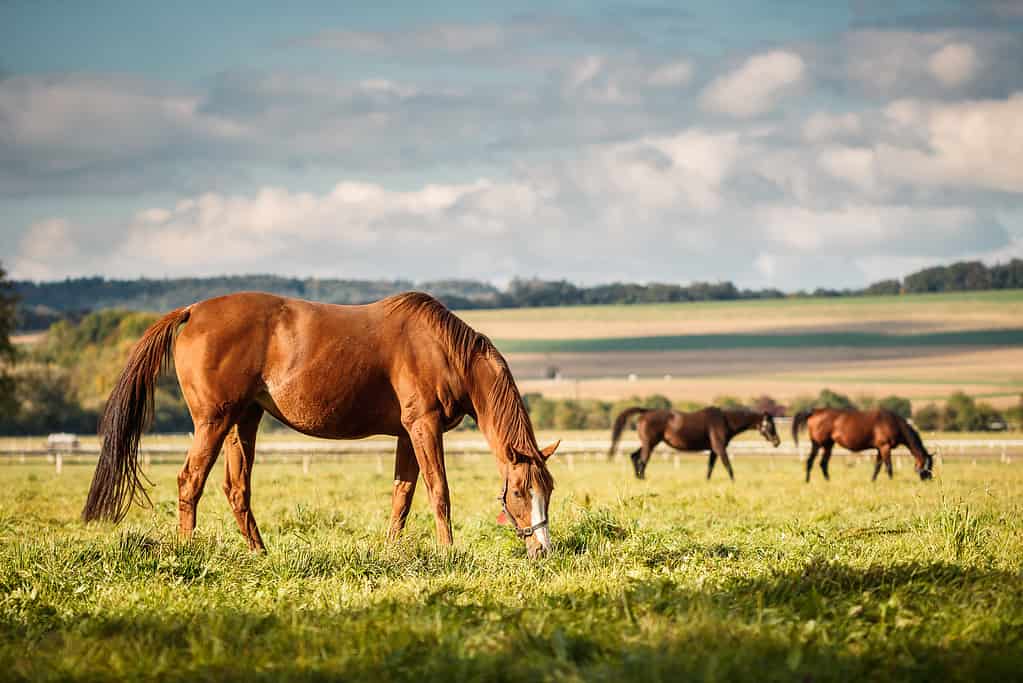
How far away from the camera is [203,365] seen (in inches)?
431

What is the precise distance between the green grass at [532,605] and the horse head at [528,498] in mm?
281

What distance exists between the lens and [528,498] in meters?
10.5

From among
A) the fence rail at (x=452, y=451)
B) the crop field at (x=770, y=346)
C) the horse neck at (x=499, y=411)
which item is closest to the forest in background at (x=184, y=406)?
the crop field at (x=770, y=346)

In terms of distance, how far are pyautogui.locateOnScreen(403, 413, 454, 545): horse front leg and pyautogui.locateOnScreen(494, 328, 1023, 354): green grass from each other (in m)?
90.8

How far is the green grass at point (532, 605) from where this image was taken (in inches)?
234

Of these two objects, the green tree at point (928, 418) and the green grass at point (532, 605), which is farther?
the green tree at point (928, 418)

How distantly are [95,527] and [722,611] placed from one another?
9613 mm

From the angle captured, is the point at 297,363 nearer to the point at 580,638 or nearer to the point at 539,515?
the point at 539,515

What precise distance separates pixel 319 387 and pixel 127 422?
2008 millimetres

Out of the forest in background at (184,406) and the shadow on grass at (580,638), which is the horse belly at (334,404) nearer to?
the shadow on grass at (580,638)

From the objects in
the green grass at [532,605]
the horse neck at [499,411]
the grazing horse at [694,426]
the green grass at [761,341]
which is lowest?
the grazing horse at [694,426]

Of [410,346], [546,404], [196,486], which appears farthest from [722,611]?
Answer: [546,404]

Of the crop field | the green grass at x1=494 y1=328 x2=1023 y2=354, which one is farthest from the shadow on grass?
the green grass at x1=494 y1=328 x2=1023 y2=354

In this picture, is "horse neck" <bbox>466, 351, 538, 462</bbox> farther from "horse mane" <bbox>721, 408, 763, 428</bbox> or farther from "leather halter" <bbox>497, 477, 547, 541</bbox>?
"horse mane" <bbox>721, 408, 763, 428</bbox>
